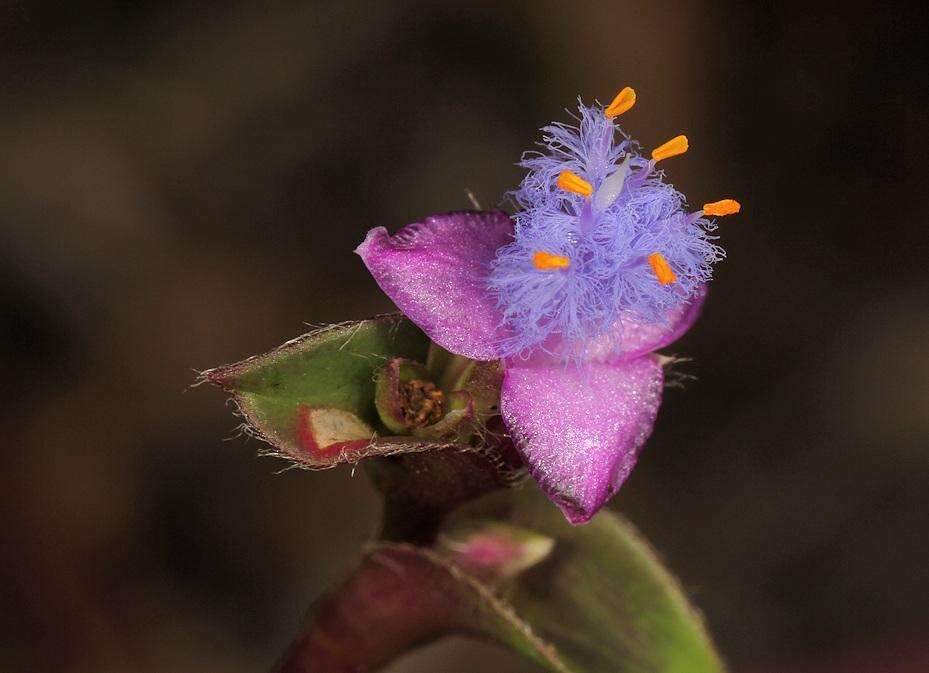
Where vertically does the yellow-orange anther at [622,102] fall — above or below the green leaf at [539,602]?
above

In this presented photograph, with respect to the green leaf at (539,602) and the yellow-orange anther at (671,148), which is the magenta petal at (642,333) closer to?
the yellow-orange anther at (671,148)

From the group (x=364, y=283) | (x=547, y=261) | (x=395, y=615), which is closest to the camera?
(x=547, y=261)

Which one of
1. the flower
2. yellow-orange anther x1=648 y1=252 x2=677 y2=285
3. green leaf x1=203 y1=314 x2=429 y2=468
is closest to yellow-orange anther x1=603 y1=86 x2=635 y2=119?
the flower

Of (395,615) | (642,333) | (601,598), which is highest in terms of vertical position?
(642,333)

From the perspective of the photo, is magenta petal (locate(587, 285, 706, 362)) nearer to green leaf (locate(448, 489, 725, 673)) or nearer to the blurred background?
green leaf (locate(448, 489, 725, 673))

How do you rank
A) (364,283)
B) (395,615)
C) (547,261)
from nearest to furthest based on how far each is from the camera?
1. (547,261)
2. (395,615)
3. (364,283)

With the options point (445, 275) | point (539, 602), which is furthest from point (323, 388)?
point (539, 602)

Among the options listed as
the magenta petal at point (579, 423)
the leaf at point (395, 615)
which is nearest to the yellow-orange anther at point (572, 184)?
the magenta petal at point (579, 423)

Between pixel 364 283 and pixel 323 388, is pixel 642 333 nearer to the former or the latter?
pixel 323 388
